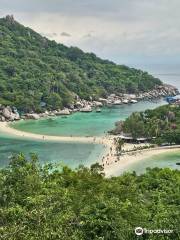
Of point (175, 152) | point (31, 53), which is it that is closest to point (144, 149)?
point (175, 152)

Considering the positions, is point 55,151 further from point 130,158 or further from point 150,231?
point 150,231

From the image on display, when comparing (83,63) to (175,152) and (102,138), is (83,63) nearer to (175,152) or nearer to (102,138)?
(102,138)

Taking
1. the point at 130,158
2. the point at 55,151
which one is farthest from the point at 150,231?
the point at 55,151

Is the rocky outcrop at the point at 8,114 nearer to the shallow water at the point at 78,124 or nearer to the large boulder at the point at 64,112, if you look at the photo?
the shallow water at the point at 78,124

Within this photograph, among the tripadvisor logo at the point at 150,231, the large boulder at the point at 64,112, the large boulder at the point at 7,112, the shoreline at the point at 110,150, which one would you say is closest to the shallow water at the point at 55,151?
the shoreline at the point at 110,150

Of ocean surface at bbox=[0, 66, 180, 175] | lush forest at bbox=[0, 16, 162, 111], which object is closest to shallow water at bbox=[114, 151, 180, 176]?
ocean surface at bbox=[0, 66, 180, 175]
